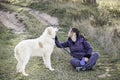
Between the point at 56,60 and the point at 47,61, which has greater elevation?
the point at 47,61

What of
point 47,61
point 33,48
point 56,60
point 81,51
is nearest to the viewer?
point 33,48

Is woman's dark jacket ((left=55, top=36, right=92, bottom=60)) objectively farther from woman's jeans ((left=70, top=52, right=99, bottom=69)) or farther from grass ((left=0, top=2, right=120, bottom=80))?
grass ((left=0, top=2, right=120, bottom=80))

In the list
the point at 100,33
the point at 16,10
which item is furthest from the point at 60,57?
the point at 16,10

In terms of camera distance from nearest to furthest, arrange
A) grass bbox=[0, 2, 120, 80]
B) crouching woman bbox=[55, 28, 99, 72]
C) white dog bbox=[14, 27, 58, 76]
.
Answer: white dog bbox=[14, 27, 58, 76], grass bbox=[0, 2, 120, 80], crouching woman bbox=[55, 28, 99, 72]

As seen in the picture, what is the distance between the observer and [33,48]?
7.97 meters

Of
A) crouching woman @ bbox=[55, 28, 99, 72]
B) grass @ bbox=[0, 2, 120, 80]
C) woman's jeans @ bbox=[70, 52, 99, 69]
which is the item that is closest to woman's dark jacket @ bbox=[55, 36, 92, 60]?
crouching woman @ bbox=[55, 28, 99, 72]

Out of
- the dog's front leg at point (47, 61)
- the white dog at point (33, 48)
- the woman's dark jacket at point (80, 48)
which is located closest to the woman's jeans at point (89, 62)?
the woman's dark jacket at point (80, 48)

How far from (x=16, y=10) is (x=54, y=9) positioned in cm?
223

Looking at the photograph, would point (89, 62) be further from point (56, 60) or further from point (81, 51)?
point (56, 60)

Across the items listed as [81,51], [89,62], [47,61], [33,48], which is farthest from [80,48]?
[33,48]

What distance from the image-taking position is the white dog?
25.6 feet

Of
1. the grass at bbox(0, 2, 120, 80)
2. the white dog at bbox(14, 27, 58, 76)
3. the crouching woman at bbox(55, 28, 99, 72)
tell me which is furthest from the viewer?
the crouching woman at bbox(55, 28, 99, 72)

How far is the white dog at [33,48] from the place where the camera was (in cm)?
781

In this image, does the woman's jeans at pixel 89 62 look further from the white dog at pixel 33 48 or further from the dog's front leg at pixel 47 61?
the white dog at pixel 33 48
